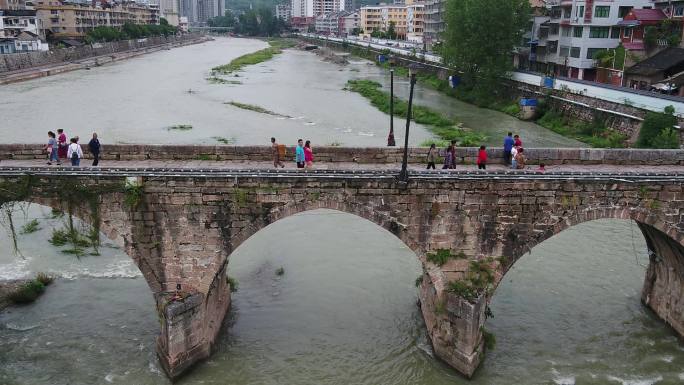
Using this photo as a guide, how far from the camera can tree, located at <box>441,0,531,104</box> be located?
4428 centimetres

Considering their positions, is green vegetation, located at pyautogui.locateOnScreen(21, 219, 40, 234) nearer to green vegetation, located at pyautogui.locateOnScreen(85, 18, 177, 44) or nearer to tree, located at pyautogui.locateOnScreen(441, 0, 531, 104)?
tree, located at pyautogui.locateOnScreen(441, 0, 531, 104)

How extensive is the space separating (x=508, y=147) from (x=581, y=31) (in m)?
36.7

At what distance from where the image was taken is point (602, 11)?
4450 centimetres

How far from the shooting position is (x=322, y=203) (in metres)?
12.4

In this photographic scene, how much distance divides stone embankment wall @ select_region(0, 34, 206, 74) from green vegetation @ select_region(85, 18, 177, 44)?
1.06 metres

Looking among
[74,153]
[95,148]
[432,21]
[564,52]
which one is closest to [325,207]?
[95,148]

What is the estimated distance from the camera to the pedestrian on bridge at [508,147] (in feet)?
47.1

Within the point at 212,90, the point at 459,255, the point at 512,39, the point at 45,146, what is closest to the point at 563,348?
the point at 459,255

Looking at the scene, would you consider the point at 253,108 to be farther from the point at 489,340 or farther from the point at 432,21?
the point at 432,21

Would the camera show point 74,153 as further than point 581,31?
No

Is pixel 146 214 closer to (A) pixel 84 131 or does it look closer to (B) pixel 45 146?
(B) pixel 45 146

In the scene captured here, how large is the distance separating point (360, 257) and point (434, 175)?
7495mm

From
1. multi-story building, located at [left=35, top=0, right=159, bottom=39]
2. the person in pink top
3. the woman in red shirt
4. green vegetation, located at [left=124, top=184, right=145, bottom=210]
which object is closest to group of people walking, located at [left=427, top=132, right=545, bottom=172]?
the woman in red shirt

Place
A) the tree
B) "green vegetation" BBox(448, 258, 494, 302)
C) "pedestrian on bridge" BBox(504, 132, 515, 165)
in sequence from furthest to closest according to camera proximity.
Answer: the tree < "pedestrian on bridge" BBox(504, 132, 515, 165) < "green vegetation" BBox(448, 258, 494, 302)
